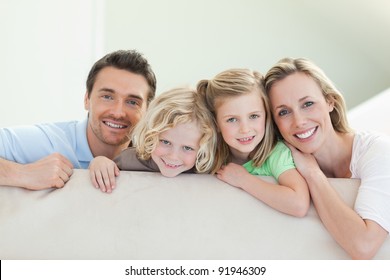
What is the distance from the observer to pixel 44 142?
5.79 ft

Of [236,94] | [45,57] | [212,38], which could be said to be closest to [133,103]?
[236,94]

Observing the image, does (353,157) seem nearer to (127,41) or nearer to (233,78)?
(233,78)

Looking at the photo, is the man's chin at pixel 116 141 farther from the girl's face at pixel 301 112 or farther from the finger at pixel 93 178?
the girl's face at pixel 301 112

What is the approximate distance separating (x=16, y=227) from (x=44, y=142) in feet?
1.29

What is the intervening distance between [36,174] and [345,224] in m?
0.88

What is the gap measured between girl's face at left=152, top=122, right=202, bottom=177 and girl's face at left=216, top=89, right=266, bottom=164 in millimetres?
92

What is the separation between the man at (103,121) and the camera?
177cm

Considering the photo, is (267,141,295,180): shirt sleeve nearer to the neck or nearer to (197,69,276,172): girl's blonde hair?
(197,69,276,172): girl's blonde hair

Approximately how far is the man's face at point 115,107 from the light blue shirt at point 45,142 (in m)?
0.06

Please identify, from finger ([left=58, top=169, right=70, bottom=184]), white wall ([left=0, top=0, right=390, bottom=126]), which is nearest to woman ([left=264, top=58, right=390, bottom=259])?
finger ([left=58, top=169, right=70, bottom=184])

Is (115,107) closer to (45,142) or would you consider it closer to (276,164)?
(45,142)

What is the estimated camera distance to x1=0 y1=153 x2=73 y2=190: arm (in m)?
1.50
